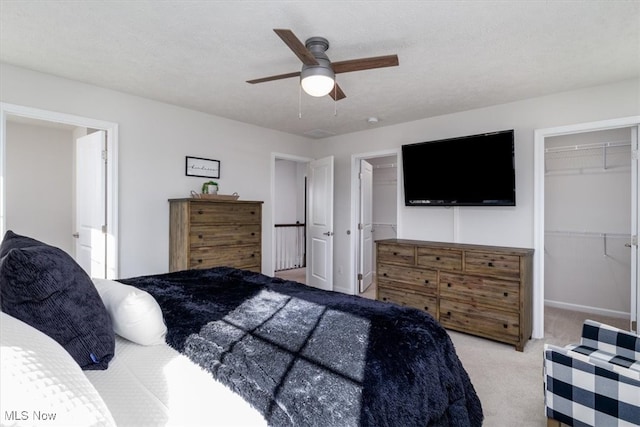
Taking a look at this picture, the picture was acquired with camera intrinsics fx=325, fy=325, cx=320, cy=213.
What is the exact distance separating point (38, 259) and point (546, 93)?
163 inches

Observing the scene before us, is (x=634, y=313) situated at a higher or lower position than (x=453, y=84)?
lower

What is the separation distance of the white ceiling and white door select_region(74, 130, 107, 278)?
750 millimetres

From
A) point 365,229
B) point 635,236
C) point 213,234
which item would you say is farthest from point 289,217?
point 635,236

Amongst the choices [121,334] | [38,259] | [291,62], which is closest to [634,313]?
[291,62]

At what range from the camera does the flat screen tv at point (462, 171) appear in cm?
341

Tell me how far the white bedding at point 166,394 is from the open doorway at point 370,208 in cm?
398

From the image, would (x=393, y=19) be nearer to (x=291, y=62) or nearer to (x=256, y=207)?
(x=291, y=62)

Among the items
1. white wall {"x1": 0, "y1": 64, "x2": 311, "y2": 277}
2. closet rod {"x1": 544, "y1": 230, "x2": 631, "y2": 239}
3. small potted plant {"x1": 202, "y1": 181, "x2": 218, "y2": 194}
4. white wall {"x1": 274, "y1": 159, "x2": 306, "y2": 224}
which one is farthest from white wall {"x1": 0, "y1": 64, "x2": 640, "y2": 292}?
white wall {"x1": 274, "y1": 159, "x2": 306, "y2": 224}

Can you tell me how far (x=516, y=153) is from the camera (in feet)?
11.7

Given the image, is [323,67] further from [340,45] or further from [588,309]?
[588,309]

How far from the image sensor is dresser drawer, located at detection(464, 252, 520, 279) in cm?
306

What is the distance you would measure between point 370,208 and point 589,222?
9.76ft

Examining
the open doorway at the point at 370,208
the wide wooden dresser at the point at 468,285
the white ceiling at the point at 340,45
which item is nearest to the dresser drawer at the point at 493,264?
the wide wooden dresser at the point at 468,285

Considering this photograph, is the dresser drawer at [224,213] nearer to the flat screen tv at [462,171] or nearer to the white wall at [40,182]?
the flat screen tv at [462,171]
